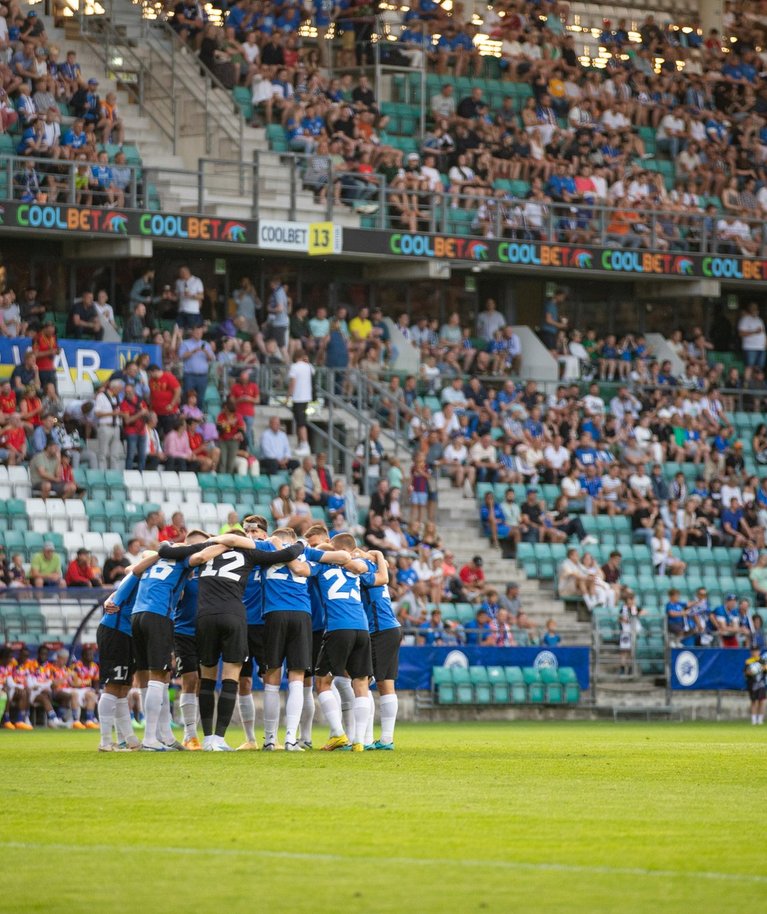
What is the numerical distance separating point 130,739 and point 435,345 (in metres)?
21.6

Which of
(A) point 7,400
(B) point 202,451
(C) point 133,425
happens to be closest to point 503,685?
(B) point 202,451

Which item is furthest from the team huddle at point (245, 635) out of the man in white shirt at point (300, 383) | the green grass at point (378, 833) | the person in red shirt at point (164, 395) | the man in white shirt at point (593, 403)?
the man in white shirt at point (593, 403)

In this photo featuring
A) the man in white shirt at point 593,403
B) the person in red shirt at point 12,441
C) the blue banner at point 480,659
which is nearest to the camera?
the blue banner at point 480,659

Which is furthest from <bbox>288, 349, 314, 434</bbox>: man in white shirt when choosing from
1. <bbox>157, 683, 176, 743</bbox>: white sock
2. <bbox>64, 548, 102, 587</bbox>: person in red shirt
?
<bbox>157, 683, 176, 743</bbox>: white sock

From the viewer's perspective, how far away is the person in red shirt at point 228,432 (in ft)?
105

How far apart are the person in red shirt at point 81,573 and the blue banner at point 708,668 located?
9.93m

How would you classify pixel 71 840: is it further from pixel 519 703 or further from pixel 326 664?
pixel 519 703

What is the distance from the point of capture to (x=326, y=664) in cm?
1755

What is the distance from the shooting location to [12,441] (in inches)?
1166

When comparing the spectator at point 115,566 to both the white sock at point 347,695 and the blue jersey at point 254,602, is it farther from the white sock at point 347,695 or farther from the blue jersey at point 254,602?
the blue jersey at point 254,602

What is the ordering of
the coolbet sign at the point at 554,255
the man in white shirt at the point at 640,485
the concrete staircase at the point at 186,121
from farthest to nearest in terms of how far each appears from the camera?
the coolbet sign at the point at 554,255
the man in white shirt at the point at 640,485
the concrete staircase at the point at 186,121

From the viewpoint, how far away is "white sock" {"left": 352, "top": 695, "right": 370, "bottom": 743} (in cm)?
1753

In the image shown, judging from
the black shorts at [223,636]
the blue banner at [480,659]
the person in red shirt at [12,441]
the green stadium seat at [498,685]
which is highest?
the person in red shirt at [12,441]

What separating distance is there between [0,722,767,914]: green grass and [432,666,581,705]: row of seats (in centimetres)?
1222
